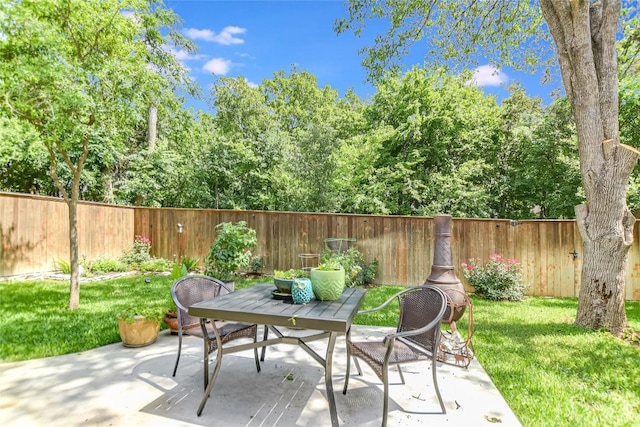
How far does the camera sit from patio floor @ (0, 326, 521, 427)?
2004 mm

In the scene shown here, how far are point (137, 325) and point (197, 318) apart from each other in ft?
2.53

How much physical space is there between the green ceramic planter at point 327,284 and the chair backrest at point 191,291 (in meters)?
1.00

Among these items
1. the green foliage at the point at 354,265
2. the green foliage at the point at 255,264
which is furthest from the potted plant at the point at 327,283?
the green foliage at the point at 255,264

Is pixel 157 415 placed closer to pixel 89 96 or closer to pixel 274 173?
pixel 89 96

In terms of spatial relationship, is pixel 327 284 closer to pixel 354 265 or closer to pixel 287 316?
pixel 287 316

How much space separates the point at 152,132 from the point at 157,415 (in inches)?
452

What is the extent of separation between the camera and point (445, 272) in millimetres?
3805

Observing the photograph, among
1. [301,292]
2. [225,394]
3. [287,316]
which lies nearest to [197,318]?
[225,394]

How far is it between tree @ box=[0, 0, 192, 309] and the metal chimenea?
3877 mm

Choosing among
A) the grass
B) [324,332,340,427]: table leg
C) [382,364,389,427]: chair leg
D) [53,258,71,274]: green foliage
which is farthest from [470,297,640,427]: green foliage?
[53,258,71,274]: green foliage

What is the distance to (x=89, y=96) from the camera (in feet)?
12.5

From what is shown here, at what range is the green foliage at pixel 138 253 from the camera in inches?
320

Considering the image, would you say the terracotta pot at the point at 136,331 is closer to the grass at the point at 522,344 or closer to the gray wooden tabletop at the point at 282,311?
the grass at the point at 522,344

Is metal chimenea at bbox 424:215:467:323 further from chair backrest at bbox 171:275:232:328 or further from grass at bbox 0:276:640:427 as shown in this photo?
chair backrest at bbox 171:275:232:328
